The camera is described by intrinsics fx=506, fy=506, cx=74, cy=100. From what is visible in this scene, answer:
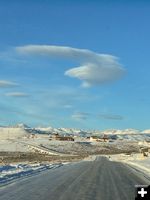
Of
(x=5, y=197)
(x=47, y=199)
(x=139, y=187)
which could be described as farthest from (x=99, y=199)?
(x=139, y=187)

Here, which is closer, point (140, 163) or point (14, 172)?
point (14, 172)

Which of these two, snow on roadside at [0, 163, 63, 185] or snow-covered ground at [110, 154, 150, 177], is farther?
snow-covered ground at [110, 154, 150, 177]

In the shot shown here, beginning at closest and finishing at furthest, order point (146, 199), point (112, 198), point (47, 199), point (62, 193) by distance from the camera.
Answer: point (146, 199) → point (47, 199) → point (112, 198) → point (62, 193)

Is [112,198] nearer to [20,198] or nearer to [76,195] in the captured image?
[76,195]

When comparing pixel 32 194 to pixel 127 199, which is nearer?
pixel 127 199

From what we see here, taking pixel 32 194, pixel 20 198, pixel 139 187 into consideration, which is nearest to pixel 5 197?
pixel 20 198

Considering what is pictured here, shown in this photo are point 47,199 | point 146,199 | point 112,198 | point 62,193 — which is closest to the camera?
point 146,199

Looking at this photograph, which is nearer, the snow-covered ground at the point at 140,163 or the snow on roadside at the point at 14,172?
the snow on roadside at the point at 14,172

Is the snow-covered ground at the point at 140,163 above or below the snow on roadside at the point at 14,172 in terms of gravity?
above

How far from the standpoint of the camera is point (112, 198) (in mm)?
18938

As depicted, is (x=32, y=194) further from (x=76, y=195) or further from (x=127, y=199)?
(x=127, y=199)

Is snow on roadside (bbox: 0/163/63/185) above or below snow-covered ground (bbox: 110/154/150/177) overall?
below

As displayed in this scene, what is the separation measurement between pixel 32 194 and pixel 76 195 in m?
1.74

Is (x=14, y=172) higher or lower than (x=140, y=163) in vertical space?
lower
